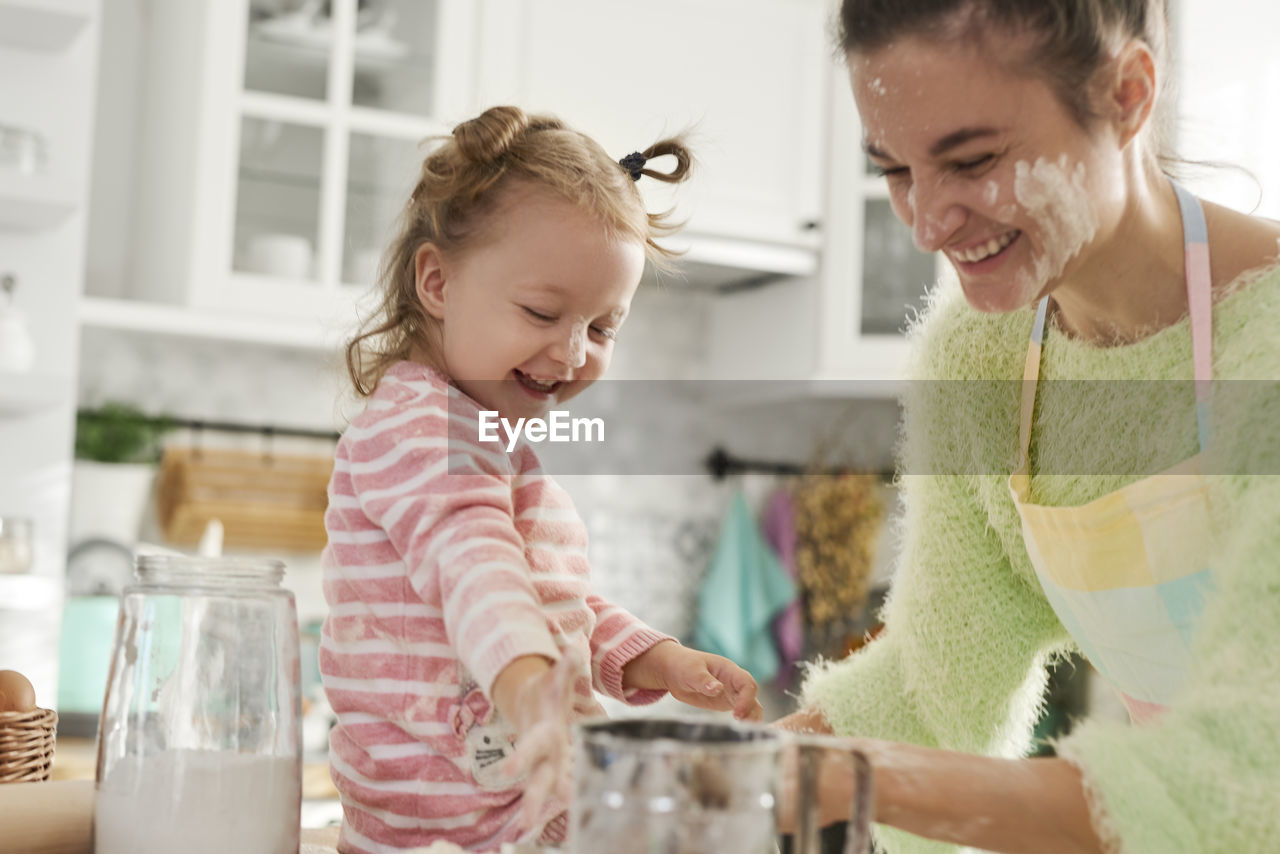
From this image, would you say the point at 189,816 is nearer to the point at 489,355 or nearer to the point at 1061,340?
the point at 489,355

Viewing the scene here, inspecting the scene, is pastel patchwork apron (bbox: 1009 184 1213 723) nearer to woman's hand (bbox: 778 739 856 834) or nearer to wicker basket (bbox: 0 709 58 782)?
woman's hand (bbox: 778 739 856 834)

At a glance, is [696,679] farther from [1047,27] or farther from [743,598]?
[743,598]

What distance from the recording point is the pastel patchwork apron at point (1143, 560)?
0.86 m

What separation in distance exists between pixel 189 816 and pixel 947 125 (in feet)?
1.90

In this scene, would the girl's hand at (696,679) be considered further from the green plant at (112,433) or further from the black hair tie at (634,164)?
the green plant at (112,433)

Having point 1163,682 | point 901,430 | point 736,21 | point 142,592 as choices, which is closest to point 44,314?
point 736,21

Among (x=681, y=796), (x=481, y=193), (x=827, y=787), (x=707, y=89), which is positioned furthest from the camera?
(x=707, y=89)

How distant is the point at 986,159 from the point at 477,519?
402 millimetres

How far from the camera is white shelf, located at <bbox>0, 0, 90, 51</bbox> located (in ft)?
7.26

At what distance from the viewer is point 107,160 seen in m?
2.60

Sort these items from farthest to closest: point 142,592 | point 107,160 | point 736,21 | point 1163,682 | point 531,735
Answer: point 736,21 < point 107,160 < point 1163,682 < point 142,592 < point 531,735

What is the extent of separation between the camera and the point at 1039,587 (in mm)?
1106

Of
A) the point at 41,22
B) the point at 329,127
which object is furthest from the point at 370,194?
the point at 41,22

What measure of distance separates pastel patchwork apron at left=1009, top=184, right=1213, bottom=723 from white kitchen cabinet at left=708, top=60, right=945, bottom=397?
1.82 m
